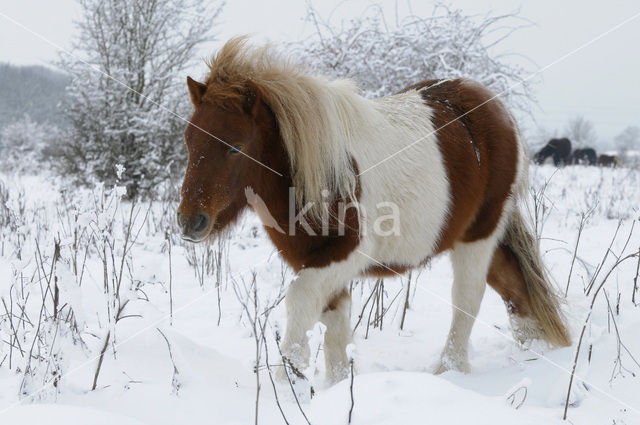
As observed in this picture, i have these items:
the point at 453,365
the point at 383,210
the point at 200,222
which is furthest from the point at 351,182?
the point at 453,365

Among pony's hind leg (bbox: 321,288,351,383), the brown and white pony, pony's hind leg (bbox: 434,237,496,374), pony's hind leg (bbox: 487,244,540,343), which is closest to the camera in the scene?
the brown and white pony

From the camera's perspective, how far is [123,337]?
2.46 meters

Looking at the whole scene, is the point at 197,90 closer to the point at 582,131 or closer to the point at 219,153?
the point at 219,153

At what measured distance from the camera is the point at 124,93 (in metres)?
10.3

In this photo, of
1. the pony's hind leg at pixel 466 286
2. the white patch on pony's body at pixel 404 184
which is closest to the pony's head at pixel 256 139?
the white patch on pony's body at pixel 404 184

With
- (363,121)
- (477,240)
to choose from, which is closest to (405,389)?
(363,121)

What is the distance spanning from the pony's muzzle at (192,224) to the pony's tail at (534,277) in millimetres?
2250

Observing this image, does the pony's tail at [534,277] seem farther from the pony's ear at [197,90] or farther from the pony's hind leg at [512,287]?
the pony's ear at [197,90]

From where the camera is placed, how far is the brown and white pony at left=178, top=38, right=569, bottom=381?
7.36 ft

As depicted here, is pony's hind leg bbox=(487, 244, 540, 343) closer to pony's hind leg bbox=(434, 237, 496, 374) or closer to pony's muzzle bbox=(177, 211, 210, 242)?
pony's hind leg bbox=(434, 237, 496, 374)

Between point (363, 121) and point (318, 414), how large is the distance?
1.65 metres

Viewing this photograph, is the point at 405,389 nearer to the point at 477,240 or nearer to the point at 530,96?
the point at 477,240

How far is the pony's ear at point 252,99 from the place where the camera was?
2.25 m

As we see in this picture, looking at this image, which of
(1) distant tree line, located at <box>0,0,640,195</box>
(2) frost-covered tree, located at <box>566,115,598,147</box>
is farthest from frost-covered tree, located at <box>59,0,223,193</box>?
(2) frost-covered tree, located at <box>566,115,598,147</box>
